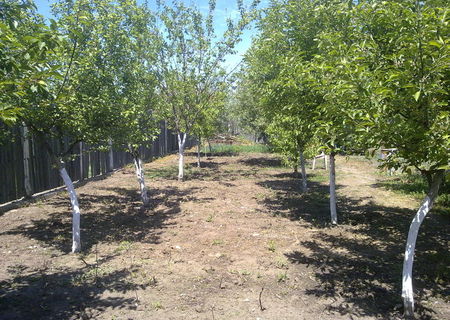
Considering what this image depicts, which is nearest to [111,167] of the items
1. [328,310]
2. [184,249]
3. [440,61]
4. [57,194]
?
[57,194]

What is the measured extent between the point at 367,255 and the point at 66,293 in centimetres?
447

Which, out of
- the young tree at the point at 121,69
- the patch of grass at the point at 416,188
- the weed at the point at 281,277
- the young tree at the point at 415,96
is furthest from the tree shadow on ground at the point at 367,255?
the young tree at the point at 121,69

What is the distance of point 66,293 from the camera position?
14.3 ft

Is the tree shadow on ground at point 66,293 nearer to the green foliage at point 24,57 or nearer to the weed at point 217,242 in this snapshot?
the weed at point 217,242

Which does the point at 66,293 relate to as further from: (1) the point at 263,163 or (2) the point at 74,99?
(1) the point at 263,163

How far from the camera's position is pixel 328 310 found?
4.07m

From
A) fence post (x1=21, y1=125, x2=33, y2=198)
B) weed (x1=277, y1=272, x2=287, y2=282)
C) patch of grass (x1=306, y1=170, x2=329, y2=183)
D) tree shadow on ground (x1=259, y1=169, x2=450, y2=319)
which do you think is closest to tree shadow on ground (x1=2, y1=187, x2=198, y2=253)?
fence post (x1=21, y1=125, x2=33, y2=198)

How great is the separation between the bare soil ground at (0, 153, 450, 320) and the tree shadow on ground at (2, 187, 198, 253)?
3cm

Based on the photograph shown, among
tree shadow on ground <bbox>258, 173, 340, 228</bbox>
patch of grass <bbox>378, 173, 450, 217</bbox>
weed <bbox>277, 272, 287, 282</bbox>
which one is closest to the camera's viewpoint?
weed <bbox>277, 272, 287, 282</bbox>

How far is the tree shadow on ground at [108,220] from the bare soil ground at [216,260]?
0.11 feet

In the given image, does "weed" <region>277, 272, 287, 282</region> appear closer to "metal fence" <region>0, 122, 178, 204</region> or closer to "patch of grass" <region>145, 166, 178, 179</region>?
"metal fence" <region>0, 122, 178, 204</region>

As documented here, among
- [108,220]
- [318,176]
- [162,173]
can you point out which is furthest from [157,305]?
[318,176]

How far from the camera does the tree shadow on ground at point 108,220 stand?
21.2ft

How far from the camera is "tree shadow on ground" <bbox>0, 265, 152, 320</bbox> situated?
3.95m
